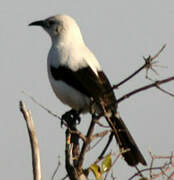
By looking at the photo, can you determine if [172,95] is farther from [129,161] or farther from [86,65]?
[86,65]

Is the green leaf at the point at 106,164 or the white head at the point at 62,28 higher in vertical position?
the white head at the point at 62,28

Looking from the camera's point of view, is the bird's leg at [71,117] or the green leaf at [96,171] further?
the bird's leg at [71,117]

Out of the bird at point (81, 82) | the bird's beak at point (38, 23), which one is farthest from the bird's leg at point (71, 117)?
the bird's beak at point (38, 23)

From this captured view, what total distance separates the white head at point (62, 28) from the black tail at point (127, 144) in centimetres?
154

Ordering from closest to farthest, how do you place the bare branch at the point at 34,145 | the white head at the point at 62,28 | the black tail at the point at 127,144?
the bare branch at the point at 34,145 → the black tail at the point at 127,144 → the white head at the point at 62,28

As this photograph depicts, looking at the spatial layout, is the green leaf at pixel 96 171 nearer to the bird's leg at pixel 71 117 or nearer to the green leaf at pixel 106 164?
the green leaf at pixel 106 164

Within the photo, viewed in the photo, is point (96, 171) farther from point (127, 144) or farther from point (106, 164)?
point (127, 144)

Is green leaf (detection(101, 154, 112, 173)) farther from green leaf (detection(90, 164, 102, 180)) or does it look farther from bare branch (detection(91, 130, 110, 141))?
bare branch (detection(91, 130, 110, 141))

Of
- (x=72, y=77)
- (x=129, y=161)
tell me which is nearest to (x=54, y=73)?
(x=72, y=77)

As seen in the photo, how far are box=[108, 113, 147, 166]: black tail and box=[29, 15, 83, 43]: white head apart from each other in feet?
5.04

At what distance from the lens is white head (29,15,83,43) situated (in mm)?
7375

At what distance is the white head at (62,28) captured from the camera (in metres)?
7.38

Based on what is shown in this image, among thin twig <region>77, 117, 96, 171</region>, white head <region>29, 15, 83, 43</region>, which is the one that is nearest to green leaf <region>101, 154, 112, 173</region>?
thin twig <region>77, 117, 96, 171</region>

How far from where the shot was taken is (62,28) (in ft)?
24.6
